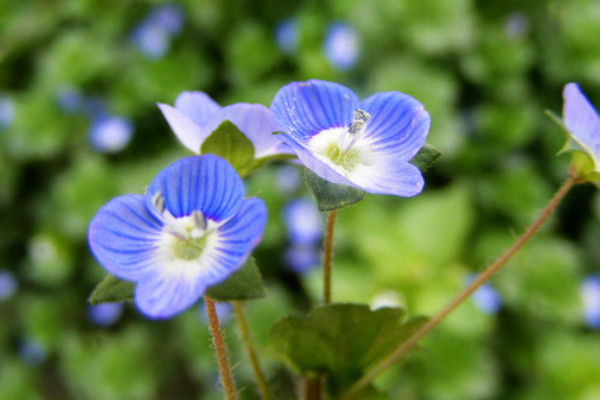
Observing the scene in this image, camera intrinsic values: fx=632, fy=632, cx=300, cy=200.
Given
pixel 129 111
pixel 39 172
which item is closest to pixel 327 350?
pixel 129 111

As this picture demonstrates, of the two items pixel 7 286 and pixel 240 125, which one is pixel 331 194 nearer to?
pixel 240 125

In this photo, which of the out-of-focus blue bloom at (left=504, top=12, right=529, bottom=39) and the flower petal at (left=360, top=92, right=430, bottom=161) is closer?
the flower petal at (left=360, top=92, right=430, bottom=161)

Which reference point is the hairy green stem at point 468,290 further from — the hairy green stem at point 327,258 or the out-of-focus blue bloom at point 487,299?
the out-of-focus blue bloom at point 487,299

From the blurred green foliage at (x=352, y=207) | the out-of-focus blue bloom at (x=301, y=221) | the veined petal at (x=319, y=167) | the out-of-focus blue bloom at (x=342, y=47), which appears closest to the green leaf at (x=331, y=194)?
the veined petal at (x=319, y=167)

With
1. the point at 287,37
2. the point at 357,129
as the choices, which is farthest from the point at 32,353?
the point at 357,129

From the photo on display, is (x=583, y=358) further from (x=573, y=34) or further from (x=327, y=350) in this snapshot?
(x=327, y=350)

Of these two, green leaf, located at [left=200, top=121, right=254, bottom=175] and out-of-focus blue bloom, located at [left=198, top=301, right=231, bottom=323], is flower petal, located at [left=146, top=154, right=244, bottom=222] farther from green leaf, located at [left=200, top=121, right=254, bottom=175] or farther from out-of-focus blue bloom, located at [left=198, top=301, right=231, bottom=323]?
out-of-focus blue bloom, located at [left=198, top=301, right=231, bottom=323]

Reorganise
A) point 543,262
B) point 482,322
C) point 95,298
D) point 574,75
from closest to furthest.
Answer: point 95,298 → point 482,322 → point 543,262 → point 574,75

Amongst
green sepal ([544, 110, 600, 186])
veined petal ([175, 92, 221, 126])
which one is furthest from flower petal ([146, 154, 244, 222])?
green sepal ([544, 110, 600, 186])
